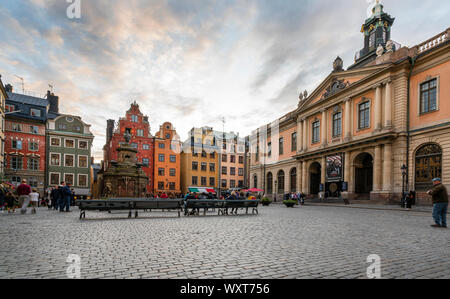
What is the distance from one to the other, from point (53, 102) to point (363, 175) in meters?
54.8

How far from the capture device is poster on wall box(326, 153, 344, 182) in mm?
30922

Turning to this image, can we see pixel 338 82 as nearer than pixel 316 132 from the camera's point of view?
Yes

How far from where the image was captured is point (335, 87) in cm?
3375

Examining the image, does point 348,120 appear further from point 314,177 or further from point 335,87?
point 314,177

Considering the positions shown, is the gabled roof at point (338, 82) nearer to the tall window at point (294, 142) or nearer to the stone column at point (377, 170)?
the tall window at point (294, 142)

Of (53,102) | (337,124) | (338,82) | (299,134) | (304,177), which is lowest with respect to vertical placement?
(304,177)

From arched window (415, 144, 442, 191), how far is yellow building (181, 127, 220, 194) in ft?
134

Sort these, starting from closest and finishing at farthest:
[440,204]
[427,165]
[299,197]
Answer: [440,204], [427,165], [299,197]

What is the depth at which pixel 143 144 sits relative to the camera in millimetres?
50875

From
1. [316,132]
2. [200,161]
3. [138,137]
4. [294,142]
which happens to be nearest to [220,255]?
[316,132]

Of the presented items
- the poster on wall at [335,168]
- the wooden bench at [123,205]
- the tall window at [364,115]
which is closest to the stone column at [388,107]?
the tall window at [364,115]

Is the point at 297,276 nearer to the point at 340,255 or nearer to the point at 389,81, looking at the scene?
the point at 340,255
